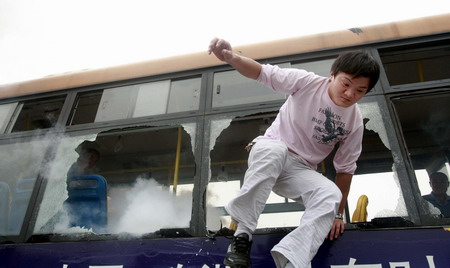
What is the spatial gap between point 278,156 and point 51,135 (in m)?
1.88

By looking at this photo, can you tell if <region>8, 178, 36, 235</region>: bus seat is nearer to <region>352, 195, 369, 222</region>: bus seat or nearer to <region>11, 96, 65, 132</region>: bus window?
<region>11, 96, 65, 132</region>: bus window

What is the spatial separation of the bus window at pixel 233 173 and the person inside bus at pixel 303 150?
1.40ft

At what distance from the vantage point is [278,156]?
1479mm

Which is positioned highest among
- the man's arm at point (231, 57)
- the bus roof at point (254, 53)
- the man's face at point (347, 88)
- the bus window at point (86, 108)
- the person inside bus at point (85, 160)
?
the bus roof at point (254, 53)

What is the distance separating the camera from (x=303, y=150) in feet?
5.44

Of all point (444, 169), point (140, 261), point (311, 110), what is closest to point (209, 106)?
point (311, 110)

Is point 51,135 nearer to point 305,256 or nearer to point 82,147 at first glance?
Result: point 82,147

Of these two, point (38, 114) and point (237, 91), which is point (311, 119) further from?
point (38, 114)

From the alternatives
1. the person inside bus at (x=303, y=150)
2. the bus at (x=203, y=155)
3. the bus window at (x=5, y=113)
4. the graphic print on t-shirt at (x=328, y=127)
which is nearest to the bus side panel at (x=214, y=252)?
the bus at (x=203, y=155)

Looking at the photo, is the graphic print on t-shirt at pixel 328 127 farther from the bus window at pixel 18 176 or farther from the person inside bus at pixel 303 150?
the bus window at pixel 18 176

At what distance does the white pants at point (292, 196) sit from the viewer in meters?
1.32

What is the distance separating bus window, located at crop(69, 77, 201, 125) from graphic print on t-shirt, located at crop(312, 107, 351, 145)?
0.94 meters

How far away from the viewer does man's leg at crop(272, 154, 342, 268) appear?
51.5 inches

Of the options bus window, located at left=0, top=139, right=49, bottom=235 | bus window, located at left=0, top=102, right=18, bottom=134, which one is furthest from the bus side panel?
bus window, located at left=0, top=102, right=18, bottom=134
